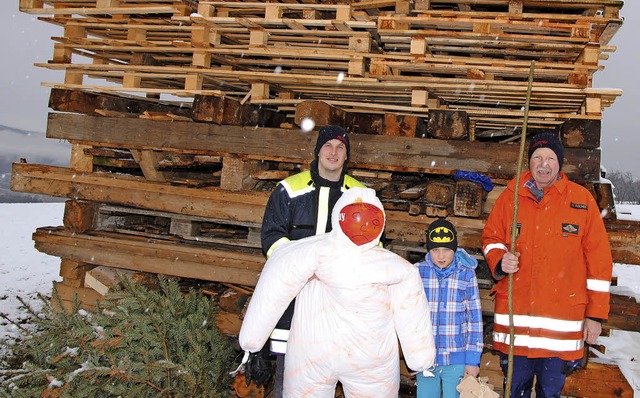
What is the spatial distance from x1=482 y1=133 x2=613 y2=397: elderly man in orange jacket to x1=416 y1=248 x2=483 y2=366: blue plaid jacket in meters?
0.21

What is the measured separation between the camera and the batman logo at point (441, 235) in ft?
12.4

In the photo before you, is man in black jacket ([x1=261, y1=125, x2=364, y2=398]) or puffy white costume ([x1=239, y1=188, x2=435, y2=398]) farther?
man in black jacket ([x1=261, y1=125, x2=364, y2=398])

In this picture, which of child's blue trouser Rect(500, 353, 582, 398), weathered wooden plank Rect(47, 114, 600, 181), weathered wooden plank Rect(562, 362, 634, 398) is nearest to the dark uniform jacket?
weathered wooden plank Rect(47, 114, 600, 181)

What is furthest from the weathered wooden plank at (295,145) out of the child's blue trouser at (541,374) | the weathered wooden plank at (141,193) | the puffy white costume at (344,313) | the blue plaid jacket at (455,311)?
the puffy white costume at (344,313)

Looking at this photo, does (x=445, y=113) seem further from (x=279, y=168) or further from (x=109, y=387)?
(x=109, y=387)

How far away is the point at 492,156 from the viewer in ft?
16.6

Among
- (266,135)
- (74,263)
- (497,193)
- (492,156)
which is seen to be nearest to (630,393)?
(497,193)

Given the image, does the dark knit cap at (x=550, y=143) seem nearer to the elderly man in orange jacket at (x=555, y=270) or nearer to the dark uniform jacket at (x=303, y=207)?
the elderly man in orange jacket at (x=555, y=270)

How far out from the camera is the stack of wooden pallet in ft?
15.9

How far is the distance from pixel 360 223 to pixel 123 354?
2.16 meters

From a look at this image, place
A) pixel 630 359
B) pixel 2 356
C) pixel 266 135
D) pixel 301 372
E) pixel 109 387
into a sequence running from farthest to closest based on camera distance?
1. pixel 630 359
2. pixel 2 356
3. pixel 266 135
4. pixel 109 387
5. pixel 301 372

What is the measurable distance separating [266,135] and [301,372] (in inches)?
118

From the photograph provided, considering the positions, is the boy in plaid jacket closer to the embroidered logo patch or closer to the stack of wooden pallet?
the embroidered logo patch

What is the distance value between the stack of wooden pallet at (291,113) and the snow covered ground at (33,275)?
5.46ft
